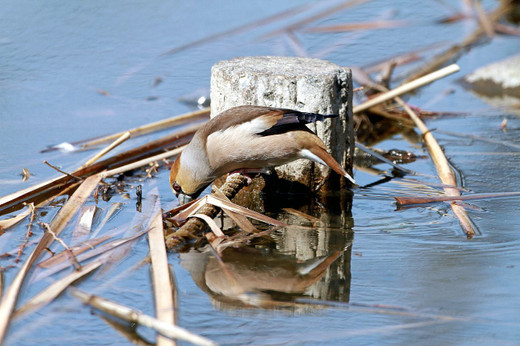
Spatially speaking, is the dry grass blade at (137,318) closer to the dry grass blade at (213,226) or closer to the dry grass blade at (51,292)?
the dry grass blade at (51,292)

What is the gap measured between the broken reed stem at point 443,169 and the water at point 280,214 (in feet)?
0.23

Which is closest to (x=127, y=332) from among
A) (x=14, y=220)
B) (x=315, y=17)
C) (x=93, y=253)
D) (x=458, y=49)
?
(x=93, y=253)

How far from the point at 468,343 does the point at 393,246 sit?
45.3 inches

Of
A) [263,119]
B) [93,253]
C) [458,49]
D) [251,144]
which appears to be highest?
[458,49]

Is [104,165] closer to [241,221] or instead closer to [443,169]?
[241,221]

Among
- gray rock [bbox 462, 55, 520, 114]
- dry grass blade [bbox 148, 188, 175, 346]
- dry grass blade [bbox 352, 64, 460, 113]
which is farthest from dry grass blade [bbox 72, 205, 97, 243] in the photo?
gray rock [bbox 462, 55, 520, 114]

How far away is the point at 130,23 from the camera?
31.5ft

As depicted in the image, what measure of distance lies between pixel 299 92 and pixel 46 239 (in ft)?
6.14

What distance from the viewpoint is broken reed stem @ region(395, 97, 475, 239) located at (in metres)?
4.55

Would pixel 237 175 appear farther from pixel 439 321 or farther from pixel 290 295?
pixel 439 321

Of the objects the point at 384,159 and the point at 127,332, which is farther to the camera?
the point at 384,159

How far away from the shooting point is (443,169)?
5512mm

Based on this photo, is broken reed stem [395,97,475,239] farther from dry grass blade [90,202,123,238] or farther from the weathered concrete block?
dry grass blade [90,202,123,238]

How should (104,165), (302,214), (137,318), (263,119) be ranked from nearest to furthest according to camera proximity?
1. (137,318)
2. (263,119)
3. (302,214)
4. (104,165)
